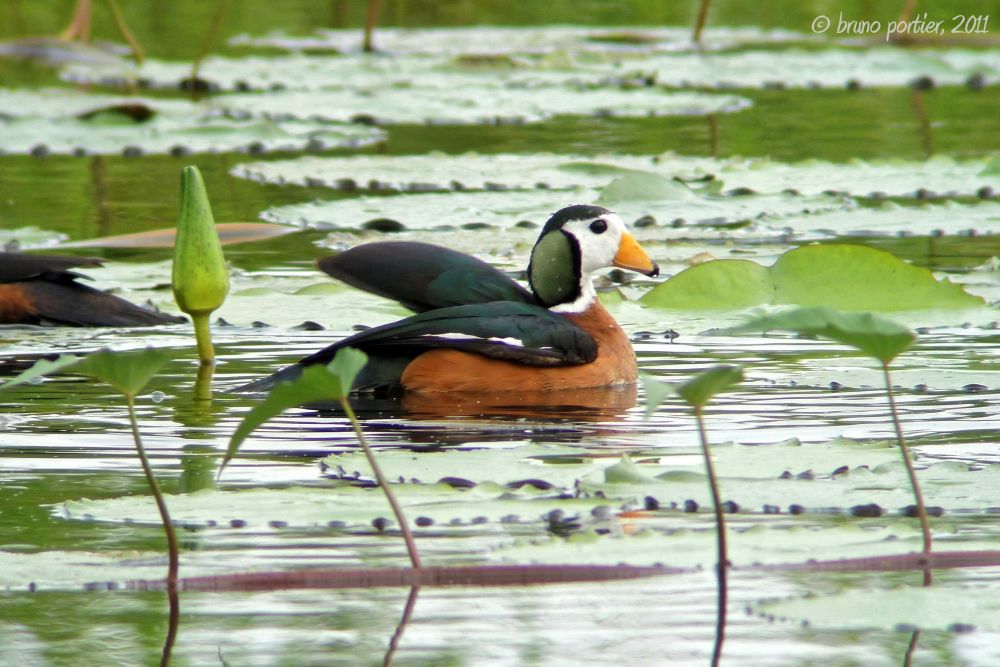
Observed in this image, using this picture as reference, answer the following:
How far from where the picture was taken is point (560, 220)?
5961 mm

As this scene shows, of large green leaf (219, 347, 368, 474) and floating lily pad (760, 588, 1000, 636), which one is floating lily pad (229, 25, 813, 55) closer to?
large green leaf (219, 347, 368, 474)

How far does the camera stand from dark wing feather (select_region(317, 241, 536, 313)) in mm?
5930

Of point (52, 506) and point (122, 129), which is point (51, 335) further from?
point (122, 129)

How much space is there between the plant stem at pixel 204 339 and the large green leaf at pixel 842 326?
3168 mm

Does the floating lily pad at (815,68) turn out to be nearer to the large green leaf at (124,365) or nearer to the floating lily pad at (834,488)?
the floating lily pad at (834,488)

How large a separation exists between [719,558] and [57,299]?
13.2 ft

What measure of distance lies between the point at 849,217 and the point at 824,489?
432cm

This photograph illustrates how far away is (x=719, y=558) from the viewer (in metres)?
3.07

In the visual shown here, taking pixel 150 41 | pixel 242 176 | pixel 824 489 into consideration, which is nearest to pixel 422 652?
pixel 824 489

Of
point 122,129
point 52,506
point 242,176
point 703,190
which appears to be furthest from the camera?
point 122,129

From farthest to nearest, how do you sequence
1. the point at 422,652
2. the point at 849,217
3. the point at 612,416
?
1. the point at 849,217
2. the point at 612,416
3. the point at 422,652

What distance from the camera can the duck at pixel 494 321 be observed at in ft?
17.7

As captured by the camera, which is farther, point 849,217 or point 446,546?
point 849,217

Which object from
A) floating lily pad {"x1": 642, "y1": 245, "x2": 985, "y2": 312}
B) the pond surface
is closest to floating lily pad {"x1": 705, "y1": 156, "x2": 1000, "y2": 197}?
the pond surface
